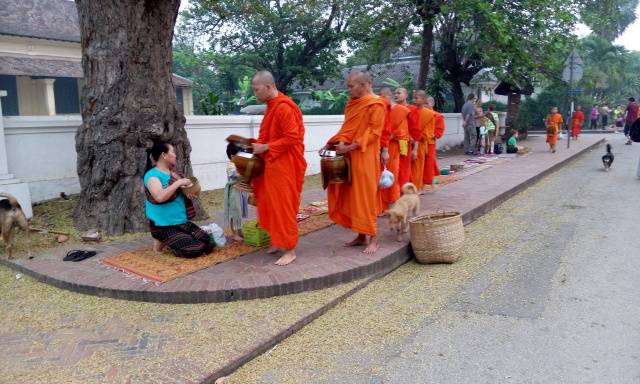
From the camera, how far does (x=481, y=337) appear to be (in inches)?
144

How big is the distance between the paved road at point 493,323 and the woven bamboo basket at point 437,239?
13cm

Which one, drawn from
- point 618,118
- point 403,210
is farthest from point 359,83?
point 618,118

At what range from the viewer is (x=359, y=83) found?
16.8 ft

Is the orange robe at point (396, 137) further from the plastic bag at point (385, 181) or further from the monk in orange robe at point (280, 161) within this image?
the monk in orange robe at point (280, 161)

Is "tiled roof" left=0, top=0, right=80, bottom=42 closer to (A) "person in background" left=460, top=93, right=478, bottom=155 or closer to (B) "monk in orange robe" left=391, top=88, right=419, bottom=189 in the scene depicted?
(A) "person in background" left=460, top=93, right=478, bottom=155

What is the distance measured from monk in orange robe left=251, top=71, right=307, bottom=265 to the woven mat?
59 centimetres

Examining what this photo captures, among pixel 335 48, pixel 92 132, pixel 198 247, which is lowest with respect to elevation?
pixel 198 247

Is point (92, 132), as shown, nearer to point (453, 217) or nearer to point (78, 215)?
point (78, 215)

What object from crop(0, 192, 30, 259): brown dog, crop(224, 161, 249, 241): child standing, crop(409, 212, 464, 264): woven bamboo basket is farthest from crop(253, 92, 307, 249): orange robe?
crop(0, 192, 30, 259): brown dog

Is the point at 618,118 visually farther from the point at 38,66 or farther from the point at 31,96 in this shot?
the point at 31,96

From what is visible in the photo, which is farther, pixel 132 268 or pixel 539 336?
pixel 132 268

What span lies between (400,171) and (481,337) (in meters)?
3.74

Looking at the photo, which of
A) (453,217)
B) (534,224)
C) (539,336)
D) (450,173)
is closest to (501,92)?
(450,173)

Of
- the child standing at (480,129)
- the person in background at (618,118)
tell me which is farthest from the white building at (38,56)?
the person in background at (618,118)
